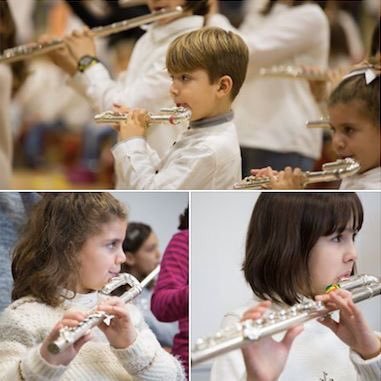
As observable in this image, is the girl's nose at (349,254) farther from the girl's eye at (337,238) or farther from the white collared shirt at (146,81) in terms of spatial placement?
the white collared shirt at (146,81)

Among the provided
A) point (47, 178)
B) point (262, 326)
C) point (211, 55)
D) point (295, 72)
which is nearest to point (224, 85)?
point (211, 55)

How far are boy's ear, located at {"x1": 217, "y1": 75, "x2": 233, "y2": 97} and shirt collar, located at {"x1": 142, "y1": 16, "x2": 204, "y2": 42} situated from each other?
0.11m

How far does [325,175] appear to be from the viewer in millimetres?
1237

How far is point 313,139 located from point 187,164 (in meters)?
0.49

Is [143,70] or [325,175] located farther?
[143,70]

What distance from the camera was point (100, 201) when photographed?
44.0 inches

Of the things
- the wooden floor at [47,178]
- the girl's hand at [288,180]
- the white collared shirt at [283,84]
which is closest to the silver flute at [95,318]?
the girl's hand at [288,180]

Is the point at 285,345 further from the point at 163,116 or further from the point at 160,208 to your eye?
the point at 163,116

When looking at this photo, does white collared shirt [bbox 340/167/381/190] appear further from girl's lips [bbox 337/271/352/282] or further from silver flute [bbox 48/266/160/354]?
silver flute [bbox 48/266/160/354]

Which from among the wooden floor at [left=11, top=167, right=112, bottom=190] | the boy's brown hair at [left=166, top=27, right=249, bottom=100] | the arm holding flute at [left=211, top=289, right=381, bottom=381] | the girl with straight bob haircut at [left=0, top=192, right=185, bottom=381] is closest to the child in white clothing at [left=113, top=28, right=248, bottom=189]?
the boy's brown hair at [left=166, top=27, right=249, bottom=100]

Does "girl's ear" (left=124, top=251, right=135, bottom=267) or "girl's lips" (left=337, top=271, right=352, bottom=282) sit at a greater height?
"girl's ear" (left=124, top=251, right=135, bottom=267)

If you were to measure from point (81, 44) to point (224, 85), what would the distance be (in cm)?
33

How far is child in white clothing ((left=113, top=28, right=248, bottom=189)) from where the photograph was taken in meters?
1.19

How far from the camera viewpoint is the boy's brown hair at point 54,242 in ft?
3.59
